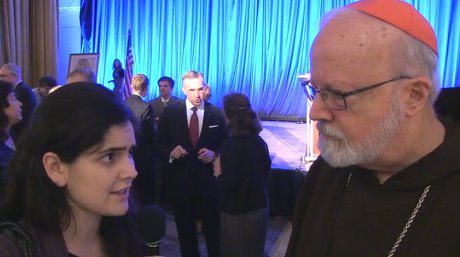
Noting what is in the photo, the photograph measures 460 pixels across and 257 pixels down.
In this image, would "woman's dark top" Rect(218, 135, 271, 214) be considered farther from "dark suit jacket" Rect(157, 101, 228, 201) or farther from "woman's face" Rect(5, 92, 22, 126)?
"woman's face" Rect(5, 92, 22, 126)

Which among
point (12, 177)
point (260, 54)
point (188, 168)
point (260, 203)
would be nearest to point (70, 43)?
point (260, 54)

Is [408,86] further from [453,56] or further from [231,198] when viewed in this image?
[453,56]

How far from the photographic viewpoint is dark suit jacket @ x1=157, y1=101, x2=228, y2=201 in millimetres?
3436

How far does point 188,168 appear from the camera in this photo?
3453 millimetres

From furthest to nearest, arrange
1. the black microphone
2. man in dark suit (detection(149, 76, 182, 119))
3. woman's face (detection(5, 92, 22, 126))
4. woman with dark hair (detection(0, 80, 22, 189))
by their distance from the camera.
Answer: man in dark suit (detection(149, 76, 182, 119)) < woman's face (detection(5, 92, 22, 126)) < woman with dark hair (detection(0, 80, 22, 189)) < the black microphone

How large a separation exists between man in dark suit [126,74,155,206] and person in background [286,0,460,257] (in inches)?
127

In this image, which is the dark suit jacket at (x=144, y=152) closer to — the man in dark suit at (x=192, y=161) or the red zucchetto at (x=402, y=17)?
the man in dark suit at (x=192, y=161)

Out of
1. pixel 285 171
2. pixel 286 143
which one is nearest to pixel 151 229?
pixel 285 171

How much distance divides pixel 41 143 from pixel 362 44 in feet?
3.03

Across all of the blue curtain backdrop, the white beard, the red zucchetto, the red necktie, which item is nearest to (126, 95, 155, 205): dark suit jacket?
the red necktie

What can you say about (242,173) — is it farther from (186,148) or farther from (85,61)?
(85,61)

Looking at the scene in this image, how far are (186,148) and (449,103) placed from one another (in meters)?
Result: 2.47

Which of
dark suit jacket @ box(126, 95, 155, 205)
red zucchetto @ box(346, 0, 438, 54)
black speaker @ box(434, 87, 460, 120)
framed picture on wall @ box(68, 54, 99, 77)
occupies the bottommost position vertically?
dark suit jacket @ box(126, 95, 155, 205)

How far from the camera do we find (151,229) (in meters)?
1.42
